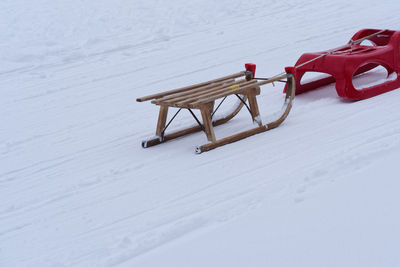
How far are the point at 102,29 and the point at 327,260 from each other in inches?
239

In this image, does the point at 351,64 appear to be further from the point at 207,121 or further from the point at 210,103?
the point at 207,121

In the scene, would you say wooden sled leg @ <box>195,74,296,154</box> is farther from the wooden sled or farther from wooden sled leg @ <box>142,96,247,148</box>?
wooden sled leg @ <box>142,96,247,148</box>

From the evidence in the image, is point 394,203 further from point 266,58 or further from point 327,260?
point 266,58

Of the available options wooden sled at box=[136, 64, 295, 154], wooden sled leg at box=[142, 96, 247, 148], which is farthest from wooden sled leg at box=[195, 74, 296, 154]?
wooden sled leg at box=[142, 96, 247, 148]

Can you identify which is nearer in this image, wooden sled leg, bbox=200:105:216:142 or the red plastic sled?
wooden sled leg, bbox=200:105:216:142

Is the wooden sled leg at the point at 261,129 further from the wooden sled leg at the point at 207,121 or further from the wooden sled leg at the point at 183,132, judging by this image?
the wooden sled leg at the point at 183,132

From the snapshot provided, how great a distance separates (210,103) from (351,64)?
3.89 feet

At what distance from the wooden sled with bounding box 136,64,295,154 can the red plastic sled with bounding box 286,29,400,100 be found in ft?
1.51

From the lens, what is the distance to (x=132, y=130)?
14.5ft

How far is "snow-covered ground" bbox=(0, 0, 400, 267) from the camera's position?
8.22 ft

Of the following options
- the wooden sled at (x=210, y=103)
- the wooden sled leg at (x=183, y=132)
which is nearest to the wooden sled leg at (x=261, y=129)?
the wooden sled at (x=210, y=103)

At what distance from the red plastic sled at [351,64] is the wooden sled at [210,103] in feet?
1.51

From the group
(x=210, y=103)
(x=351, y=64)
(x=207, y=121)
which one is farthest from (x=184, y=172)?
(x=351, y=64)

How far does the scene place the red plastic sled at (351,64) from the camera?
4258mm
